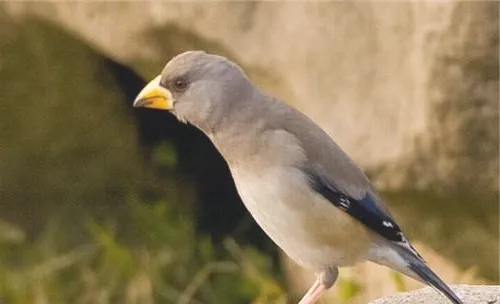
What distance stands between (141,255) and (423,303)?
1.38m

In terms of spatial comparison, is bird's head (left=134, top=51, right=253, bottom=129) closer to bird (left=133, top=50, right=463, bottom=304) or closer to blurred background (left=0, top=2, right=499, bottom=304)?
bird (left=133, top=50, right=463, bottom=304)

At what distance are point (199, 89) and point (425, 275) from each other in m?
0.51

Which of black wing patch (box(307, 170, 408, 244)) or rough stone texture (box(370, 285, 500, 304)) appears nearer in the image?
black wing patch (box(307, 170, 408, 244))

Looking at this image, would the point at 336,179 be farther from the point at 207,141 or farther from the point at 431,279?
the point at 207,141

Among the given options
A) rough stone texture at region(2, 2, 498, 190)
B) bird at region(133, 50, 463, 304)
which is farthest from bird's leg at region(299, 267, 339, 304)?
rough stone texture at region(2, 2, 498, 190)

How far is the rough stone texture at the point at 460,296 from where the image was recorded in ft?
7.22

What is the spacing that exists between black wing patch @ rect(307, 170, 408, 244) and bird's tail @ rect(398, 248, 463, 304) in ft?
0.09

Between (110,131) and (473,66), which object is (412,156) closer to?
(473,66)

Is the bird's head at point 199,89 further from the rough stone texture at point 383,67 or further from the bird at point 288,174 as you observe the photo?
the rough stone texture at point 383,67

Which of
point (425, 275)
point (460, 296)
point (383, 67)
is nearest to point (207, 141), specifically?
point (383, 67)

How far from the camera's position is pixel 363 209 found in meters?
2.08

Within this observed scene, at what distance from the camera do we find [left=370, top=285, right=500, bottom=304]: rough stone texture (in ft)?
7.22

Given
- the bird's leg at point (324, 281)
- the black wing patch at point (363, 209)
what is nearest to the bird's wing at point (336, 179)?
the black wing patch at point (363, 209)

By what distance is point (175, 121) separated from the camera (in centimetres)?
362
